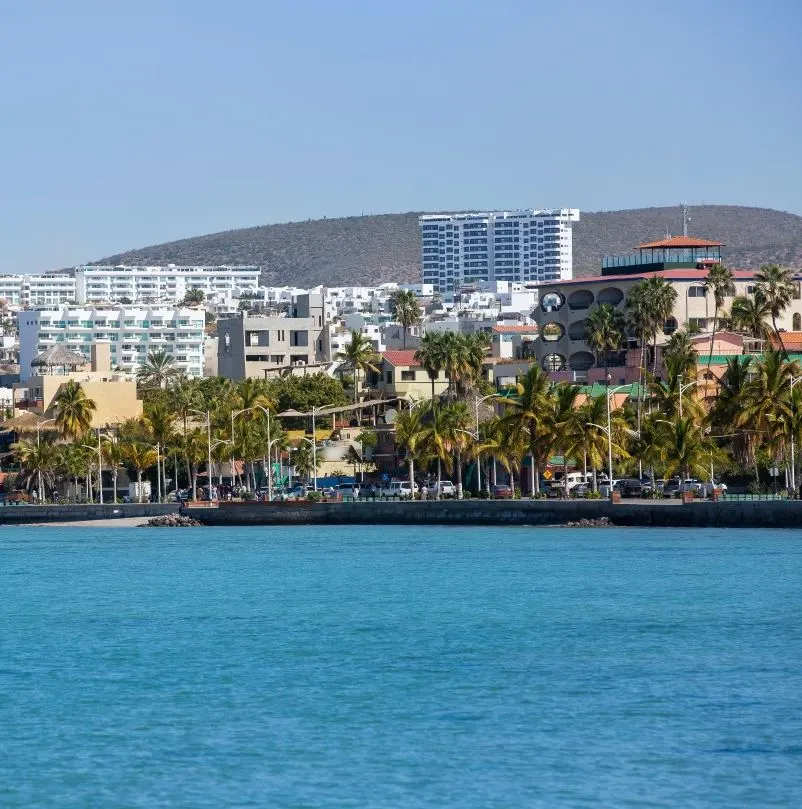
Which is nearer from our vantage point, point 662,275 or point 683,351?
point 683,351

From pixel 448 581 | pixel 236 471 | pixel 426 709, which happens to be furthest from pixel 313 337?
pixel 426 709

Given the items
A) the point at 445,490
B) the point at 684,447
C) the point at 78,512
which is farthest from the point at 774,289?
the point at 78,512

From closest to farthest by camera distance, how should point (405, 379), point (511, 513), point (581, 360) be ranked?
point (511, 513) → point (405, 379) → point (581, 360)

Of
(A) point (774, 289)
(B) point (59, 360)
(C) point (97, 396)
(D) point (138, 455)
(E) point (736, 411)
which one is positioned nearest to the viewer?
(E) point (736, 411)

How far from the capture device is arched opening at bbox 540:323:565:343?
164625 millimetres

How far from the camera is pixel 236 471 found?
14612 cm

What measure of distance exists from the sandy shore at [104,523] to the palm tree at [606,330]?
43.7 meters

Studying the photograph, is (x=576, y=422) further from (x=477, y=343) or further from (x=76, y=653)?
(x=76, y=653)

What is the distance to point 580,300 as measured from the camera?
16238 centimetres

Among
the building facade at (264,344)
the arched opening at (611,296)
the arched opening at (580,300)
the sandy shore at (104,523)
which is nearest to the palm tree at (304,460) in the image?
the sandy shore at (104,523)

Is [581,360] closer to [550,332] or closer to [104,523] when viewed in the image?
[550,332]

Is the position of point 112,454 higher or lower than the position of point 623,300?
lower

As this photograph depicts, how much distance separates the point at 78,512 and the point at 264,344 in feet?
209

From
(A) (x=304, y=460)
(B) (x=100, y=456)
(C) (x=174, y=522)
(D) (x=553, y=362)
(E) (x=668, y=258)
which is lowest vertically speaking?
(C) (x=174, y=522)
